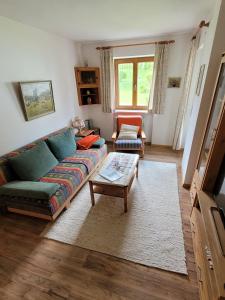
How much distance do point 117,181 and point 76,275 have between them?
108 cm

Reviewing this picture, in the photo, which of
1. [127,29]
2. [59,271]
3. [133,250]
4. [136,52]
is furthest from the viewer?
[136,52]

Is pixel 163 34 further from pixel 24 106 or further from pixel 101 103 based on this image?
pixel 24 106

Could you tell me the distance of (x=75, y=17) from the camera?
231cm

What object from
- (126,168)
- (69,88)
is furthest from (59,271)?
(69,88)

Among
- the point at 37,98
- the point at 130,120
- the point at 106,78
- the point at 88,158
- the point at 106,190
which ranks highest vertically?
the point at 106,78

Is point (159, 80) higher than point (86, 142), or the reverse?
point (159, 80)

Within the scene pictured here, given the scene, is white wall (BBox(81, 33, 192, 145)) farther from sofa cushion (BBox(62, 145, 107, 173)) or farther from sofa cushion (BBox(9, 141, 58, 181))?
sofa cushion (BBox(9, 141, 58, 181))

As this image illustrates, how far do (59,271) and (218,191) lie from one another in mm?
1783

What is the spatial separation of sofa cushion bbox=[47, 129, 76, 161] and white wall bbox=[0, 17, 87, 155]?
357 millimetres

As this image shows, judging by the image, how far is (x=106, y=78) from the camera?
13.3 feet

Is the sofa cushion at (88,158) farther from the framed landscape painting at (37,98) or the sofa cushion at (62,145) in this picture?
the framed landscape painting at (37,98)

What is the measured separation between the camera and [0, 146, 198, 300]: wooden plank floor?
4.70ft

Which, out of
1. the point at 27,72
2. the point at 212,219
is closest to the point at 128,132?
the point at 27,72

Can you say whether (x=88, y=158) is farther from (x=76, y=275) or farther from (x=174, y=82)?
(x=174, y=82)
